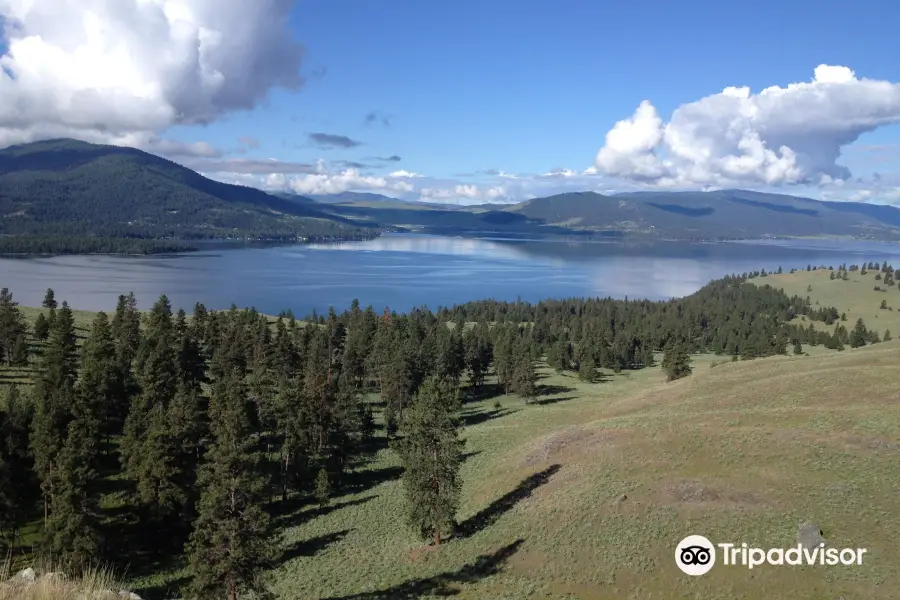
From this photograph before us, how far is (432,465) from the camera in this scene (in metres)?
36.7

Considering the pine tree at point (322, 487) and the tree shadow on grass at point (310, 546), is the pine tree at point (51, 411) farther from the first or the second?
the pine tree at point (322, 487)

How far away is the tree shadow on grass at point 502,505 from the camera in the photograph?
3872 cm

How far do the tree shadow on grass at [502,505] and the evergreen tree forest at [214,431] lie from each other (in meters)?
1.65

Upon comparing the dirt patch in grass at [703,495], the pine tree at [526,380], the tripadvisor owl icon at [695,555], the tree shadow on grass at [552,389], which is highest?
the dirt patch in grass at [703,495]

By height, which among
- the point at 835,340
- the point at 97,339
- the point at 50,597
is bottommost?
the point at 835,340

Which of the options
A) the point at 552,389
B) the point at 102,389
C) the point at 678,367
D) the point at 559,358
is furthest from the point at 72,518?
the point at 559,358

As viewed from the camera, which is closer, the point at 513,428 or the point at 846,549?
the point at 846,549

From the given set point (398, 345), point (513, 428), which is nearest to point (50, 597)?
point (513, 428)

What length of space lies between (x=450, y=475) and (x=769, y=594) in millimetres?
18053

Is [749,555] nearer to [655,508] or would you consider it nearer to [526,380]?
[655,508]

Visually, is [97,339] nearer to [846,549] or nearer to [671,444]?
[671,444]

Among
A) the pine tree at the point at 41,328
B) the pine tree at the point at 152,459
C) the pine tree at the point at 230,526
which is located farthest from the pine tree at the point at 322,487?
the pine tree at the point at 41,328

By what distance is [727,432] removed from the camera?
41.5 meters

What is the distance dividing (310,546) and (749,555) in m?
29.6
